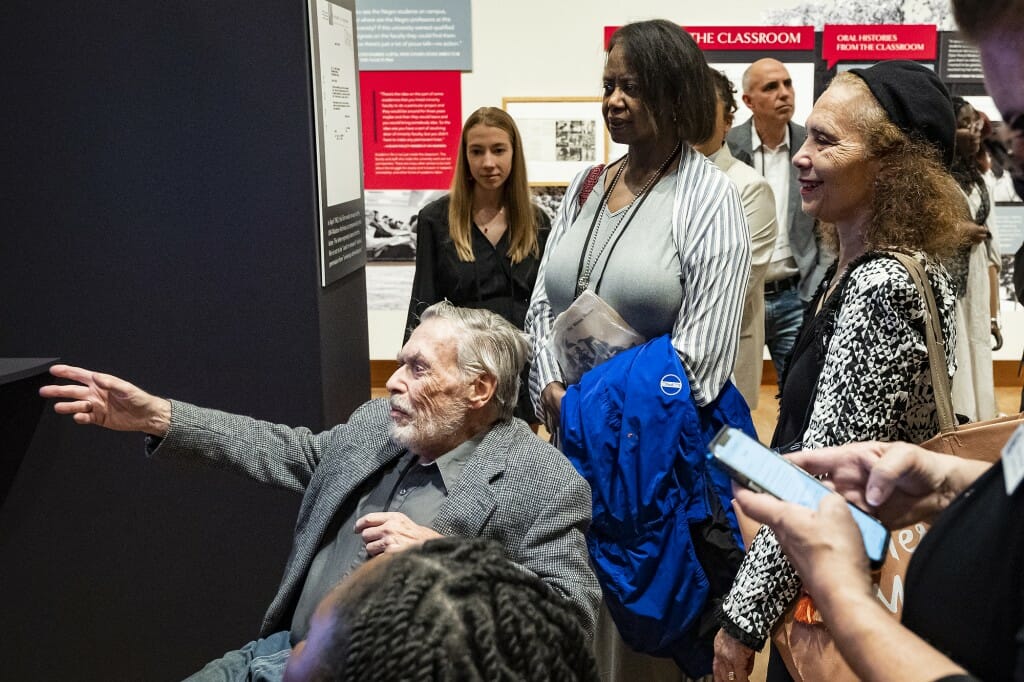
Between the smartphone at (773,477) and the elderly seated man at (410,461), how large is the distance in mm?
981

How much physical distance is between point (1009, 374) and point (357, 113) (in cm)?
654

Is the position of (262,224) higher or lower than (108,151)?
lower

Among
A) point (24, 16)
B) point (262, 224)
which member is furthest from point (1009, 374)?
point (24, 16)

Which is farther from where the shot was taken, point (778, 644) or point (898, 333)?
point (778, 644)

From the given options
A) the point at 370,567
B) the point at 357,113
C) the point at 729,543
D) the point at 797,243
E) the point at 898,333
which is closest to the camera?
the point at 370,567

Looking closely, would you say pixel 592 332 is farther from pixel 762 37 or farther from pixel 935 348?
pixel 762 37

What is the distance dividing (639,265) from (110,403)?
1.36m

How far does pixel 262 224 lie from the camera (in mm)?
3033

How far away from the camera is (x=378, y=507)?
7.86ft

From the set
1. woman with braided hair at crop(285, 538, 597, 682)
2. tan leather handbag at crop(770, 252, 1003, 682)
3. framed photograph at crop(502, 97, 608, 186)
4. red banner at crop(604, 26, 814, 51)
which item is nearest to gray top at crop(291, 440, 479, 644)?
tan leather handbag at crop(770, 252, 1003, 682)

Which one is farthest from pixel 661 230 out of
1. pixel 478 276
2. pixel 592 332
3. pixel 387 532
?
pixel 478 276

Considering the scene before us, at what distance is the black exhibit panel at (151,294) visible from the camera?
9.68 ft

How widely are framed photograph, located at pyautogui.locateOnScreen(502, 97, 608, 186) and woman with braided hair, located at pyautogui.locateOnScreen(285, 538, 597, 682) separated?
6.67 m

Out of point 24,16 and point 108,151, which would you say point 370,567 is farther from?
point 24,16
